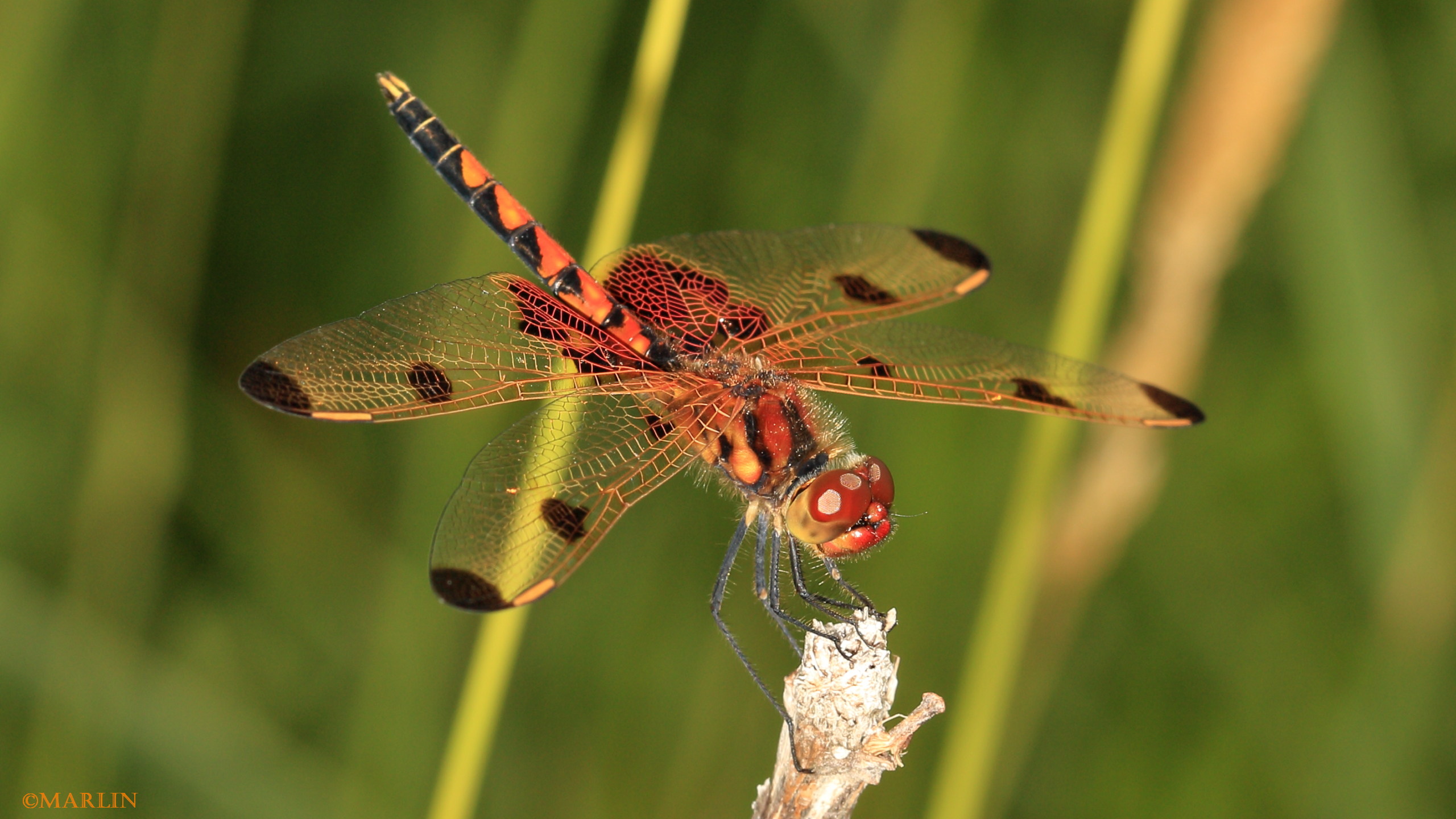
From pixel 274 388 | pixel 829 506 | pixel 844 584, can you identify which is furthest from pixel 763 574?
pixel 274 388

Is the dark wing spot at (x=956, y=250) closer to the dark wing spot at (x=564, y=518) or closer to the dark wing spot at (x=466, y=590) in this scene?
the dark wing spot at (x=564, y=518)

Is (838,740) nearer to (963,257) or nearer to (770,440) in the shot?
(770,440)

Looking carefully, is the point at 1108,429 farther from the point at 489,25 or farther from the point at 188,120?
the point at 188,120

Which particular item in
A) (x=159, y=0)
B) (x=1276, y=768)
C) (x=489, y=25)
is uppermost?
(x=489, y=25)

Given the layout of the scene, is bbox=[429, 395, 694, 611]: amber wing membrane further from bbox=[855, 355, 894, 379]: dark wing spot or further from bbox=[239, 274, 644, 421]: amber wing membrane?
bbox=[855, 355, 894, 379]: dark wing spot

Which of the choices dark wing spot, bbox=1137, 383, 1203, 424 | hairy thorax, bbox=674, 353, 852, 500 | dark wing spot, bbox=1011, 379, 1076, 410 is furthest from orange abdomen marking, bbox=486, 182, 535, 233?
dark wing spot, bbox=1137, 383, 1203, 424

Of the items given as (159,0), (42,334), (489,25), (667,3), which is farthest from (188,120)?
(667,3)

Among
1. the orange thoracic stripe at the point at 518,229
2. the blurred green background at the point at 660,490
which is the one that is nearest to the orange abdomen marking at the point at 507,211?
the orange thoracic stripe at the point at 518,229
